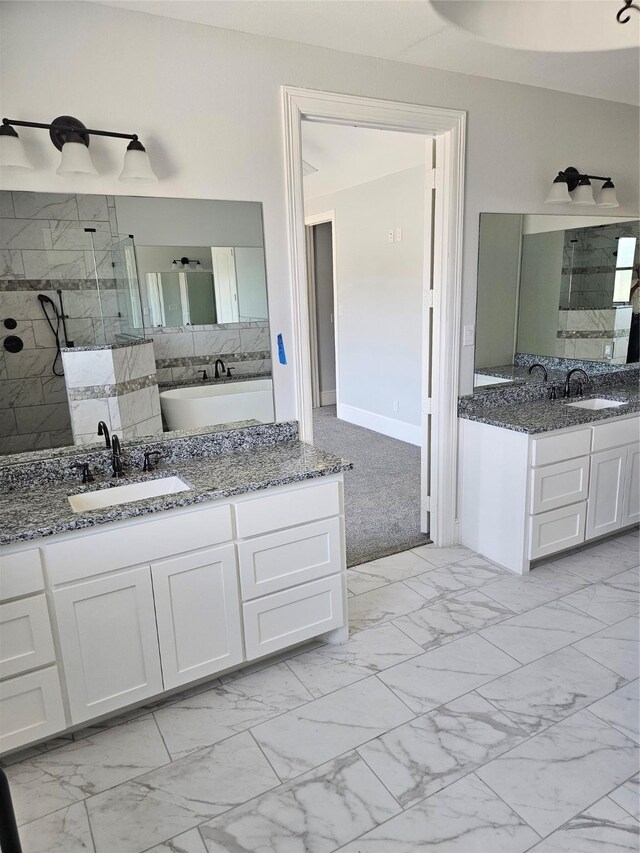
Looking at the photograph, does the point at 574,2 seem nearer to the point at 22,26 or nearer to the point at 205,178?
the point at 205,178

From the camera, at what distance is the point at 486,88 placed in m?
2.92

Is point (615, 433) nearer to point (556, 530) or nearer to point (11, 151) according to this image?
point (556, 530)

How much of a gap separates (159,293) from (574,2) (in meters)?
1.73

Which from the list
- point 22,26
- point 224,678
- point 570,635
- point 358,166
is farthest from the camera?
point 358,166

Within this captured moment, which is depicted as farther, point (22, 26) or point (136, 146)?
point (136, 146)

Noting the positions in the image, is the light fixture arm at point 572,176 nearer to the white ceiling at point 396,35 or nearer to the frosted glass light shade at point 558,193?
the frosted glass light shade at point 558,193

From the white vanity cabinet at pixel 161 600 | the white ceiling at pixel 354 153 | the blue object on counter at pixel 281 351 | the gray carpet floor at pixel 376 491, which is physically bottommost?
the gray carpet floor at pixel 376 491

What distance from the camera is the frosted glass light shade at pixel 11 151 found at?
194 centimetres

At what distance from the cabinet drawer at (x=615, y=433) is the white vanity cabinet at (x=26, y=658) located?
2725 millimetres

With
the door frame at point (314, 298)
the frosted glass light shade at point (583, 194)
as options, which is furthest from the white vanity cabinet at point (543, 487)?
the door frame at point (314, 298)

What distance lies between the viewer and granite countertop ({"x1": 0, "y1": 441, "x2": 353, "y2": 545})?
184cm

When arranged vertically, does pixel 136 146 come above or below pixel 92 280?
above

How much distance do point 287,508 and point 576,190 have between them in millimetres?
2513

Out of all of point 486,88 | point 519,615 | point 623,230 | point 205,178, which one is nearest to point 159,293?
point 205,178
